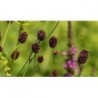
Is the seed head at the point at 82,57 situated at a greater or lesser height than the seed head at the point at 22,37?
lesser

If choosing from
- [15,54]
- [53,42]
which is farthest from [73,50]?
[15,54]

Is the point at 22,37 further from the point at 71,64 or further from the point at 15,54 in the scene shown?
the point at 71,64

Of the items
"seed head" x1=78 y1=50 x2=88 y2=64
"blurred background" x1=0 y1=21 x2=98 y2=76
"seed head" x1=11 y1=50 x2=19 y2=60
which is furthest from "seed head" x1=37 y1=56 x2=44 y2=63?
"seed head" x1=78 y1=50 x2=88 y2=64

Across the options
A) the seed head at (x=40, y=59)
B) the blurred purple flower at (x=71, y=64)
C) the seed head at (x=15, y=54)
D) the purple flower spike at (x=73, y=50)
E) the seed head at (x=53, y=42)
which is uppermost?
the seed head at (x=53, y=42)

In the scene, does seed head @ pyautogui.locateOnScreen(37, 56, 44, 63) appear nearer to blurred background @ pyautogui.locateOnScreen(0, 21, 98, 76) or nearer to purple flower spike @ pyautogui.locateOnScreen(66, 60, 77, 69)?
blurred background @ pyautogui.locateOnScreen(0, 21, 98, 76)

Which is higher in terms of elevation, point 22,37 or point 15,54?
point 22,37

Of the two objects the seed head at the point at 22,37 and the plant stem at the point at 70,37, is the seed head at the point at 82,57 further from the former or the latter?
the seed head at the point at 22,37

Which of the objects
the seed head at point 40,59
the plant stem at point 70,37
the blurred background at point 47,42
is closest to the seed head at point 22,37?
the blurred background at point 47,42
